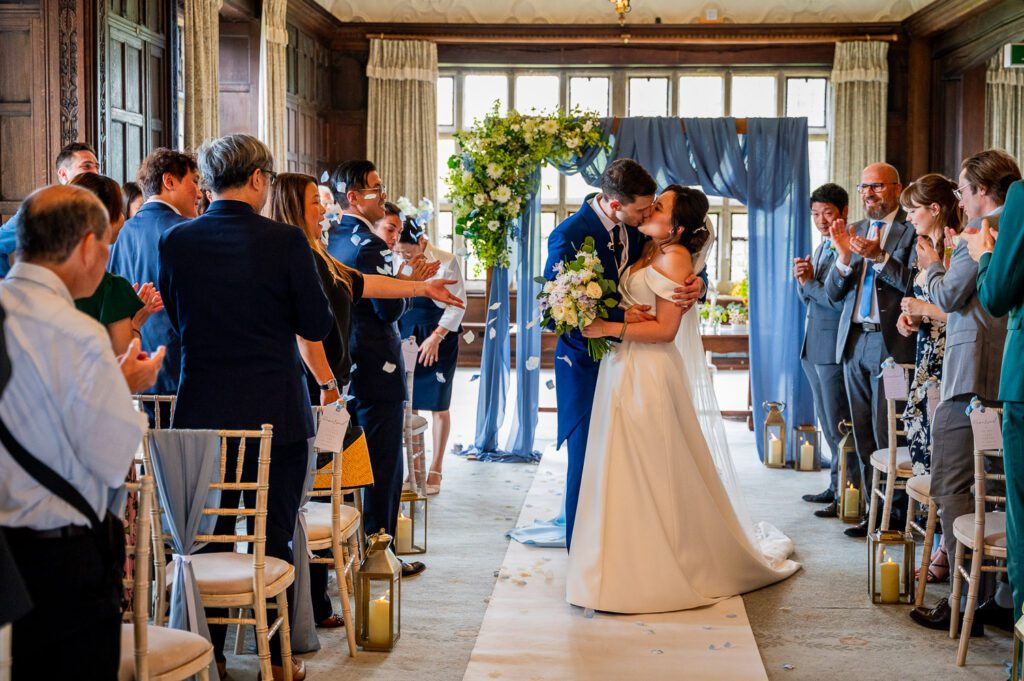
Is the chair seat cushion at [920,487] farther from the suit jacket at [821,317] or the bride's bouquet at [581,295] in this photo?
the suit jacket at [821,317]

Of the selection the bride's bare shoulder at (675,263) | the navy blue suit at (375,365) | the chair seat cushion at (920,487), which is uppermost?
the bride's bare shoulder at (675,263)

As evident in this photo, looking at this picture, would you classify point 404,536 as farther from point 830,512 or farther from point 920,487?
point 830,512

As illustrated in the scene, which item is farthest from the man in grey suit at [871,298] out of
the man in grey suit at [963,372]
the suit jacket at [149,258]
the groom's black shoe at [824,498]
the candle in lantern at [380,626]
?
the suit jacket at [149,258]

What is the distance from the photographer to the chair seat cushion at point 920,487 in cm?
433

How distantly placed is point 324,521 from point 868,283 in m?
3.10

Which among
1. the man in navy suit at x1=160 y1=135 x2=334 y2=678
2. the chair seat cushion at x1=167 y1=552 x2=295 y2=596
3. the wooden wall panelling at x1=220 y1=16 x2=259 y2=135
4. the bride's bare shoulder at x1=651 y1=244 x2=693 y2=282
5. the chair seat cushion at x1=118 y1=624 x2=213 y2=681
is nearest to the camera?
the chair seat cushion at x1=118 y1=624 x2=213 y2=681

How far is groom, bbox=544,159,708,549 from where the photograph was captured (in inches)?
178

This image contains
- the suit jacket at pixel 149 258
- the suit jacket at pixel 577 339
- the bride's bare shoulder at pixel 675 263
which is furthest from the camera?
the suit jacket at pixel 577 339

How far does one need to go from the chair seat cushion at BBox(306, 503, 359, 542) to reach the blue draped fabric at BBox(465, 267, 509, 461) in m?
3.65

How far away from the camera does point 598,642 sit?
12.9ft

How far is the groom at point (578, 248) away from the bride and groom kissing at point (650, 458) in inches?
0.4

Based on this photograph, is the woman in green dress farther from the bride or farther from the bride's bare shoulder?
the bride's bare shoulder

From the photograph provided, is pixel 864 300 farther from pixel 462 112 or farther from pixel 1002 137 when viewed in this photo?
pixel 462 112

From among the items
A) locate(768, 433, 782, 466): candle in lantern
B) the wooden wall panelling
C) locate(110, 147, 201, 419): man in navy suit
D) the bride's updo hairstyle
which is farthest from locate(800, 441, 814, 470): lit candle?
the wooden wall panelling
